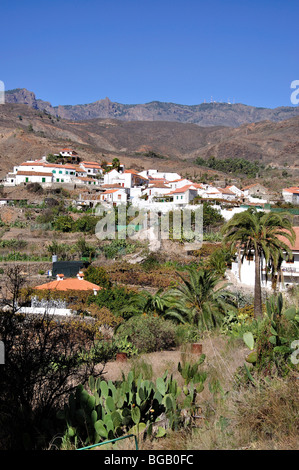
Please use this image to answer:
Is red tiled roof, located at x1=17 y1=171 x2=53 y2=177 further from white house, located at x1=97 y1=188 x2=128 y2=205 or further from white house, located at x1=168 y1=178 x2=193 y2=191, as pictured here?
white house, located at x1=168 y1=178 x2=193 y2=191

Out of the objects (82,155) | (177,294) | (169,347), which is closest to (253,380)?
(169,347)

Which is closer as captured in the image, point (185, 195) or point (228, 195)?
point (185, 195)

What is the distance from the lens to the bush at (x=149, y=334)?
11.7 m

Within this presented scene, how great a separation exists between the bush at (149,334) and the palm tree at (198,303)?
5.51 feet

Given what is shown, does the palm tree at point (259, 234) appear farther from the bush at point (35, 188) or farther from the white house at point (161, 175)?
the white house at point (161, 175)

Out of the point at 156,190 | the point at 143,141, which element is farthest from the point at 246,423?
the point at 143,141

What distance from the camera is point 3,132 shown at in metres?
95.2

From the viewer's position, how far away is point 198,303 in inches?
589

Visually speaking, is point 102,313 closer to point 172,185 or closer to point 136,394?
point 136,394

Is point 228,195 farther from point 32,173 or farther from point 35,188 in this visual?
point 32,173

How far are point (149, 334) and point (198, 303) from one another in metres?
3.60

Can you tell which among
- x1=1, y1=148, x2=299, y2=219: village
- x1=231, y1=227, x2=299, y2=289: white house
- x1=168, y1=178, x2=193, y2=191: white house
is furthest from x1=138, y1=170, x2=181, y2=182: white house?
x1=231, y1=227, x2=299, y2=289: white house
